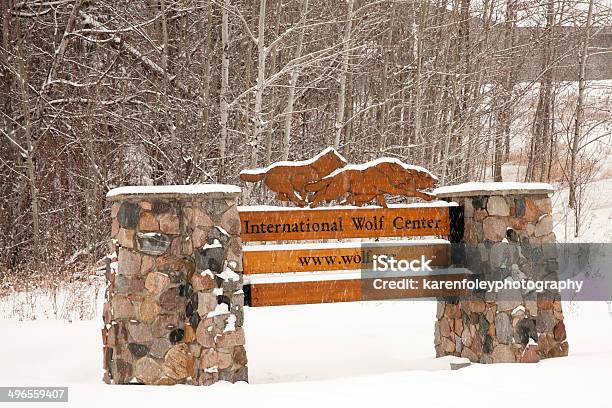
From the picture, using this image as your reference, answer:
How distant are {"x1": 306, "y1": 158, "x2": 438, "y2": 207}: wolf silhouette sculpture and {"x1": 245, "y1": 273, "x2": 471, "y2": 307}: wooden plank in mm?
744

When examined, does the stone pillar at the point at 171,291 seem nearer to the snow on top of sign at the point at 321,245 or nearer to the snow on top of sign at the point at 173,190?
the snow on top of sign at the point at 173,190

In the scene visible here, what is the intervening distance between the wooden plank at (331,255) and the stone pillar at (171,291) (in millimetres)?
425

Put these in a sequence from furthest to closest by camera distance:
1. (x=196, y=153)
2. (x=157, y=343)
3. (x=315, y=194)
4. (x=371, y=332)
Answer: (x=196, y=153) < (x=371, y=332) < (x=315, y=194) < (x=157, y=343)

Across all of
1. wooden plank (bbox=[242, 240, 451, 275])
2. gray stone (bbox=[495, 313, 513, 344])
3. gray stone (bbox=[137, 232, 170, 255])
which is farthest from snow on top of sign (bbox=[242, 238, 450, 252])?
gray stone (bbox=[495, 313, 513, 344])

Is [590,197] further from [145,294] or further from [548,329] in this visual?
[145,294]

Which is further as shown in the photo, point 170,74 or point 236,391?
point 170,74

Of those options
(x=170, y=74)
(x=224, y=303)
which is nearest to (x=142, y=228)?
(x=224, y=303)

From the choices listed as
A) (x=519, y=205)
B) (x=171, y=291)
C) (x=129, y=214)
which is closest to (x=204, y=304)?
(x=171, y=291)

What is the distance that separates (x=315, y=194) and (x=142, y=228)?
1.60m

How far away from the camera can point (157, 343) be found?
4914 mm

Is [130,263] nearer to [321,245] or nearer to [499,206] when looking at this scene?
[321,245]

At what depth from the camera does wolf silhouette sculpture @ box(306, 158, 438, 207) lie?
18.7 ft

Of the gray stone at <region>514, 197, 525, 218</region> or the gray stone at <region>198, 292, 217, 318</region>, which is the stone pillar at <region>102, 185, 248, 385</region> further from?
the gray stone at <region>514, 197, 525, 218</region>

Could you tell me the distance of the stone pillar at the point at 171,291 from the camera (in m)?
4.92
